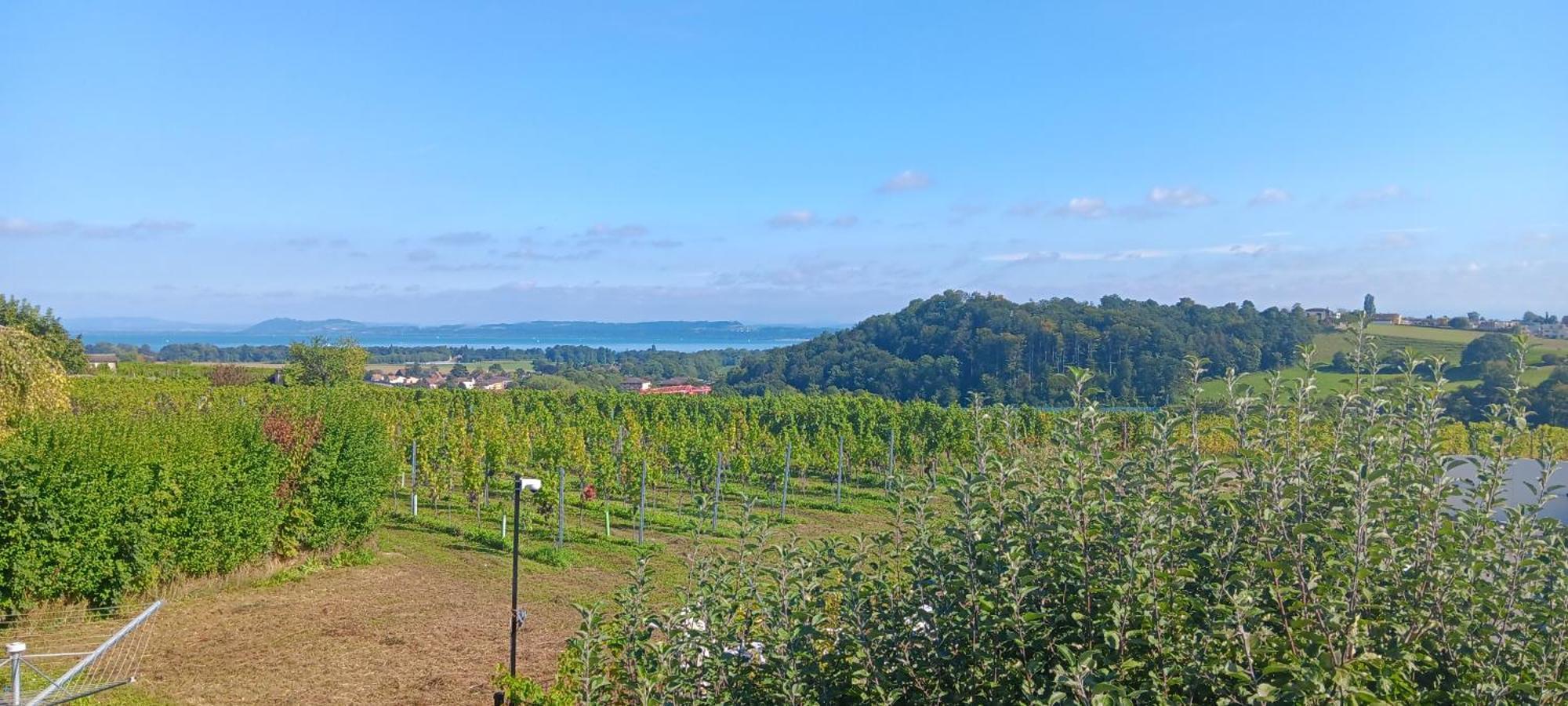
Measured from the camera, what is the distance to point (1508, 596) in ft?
9.86

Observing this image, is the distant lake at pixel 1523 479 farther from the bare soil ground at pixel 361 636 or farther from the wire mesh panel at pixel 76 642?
the wire mesh panel at pixel 76 642

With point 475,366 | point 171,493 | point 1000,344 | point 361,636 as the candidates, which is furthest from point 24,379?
point 475,366

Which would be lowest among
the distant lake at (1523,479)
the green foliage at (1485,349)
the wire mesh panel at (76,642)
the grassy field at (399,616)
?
the grassy field at (399,616)

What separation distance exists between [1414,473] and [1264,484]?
706 mm

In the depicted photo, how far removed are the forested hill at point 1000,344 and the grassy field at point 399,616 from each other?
17475 mm

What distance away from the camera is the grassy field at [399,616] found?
9008 millimetres

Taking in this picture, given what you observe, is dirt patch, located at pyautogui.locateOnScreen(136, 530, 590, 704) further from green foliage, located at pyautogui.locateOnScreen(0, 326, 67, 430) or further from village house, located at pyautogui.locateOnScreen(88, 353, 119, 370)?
village house, located at pyautogui.locateOnScreen(88, 353, 119, 370)

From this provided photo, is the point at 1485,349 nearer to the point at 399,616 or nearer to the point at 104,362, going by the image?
the point at 399,616

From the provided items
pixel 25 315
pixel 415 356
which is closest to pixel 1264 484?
pixel 25 315

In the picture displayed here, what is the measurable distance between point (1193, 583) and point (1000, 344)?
149 ft

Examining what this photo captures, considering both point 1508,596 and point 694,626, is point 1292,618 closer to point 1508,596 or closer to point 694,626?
point 1508,596

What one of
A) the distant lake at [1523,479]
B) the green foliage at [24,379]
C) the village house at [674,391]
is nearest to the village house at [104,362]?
the village house at [674,391]

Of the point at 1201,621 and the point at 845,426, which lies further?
the point at 845,426

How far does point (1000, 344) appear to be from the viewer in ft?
156
